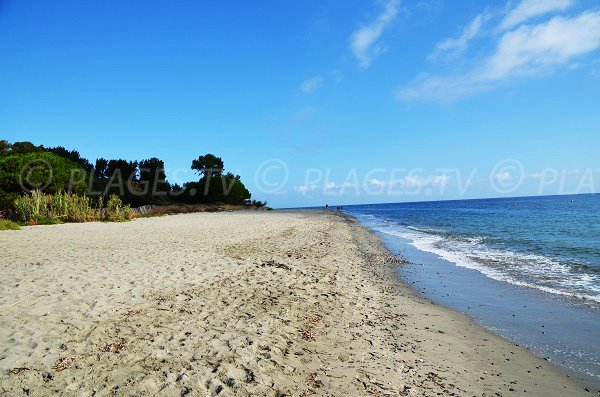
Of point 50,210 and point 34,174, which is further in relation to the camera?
point 34,174

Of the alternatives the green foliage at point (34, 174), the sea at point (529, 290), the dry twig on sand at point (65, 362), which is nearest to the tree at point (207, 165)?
the green foliage at point (34, 174)

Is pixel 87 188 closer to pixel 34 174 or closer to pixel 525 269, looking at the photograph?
pixel 34 174

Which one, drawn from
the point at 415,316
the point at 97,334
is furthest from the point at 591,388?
the point at 97,334

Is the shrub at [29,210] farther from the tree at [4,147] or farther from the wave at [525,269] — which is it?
the wave at [525,269]

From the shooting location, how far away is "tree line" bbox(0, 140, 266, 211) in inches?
1115

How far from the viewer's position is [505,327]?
685 centimetres

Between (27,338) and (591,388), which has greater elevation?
(27,338)

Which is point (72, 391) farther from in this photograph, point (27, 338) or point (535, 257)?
point (535, 257)

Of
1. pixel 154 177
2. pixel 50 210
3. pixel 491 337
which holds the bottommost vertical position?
pixel 491 337

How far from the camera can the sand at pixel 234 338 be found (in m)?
4.18

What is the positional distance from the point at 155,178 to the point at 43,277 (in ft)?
171
